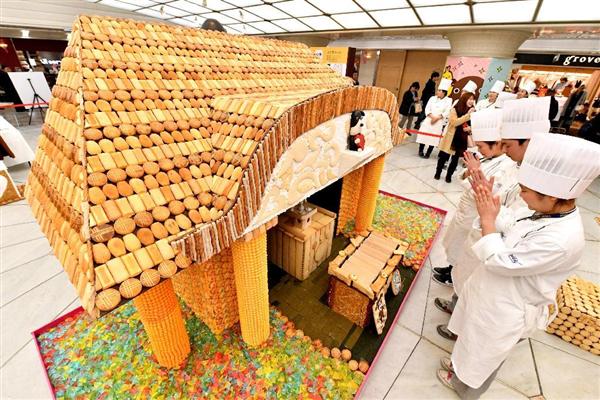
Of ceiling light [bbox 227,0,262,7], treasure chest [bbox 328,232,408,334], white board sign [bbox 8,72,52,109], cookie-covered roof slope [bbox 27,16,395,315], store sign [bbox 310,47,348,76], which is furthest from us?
white board sign [bbox 8,72,52,109]

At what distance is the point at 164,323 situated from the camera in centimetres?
204

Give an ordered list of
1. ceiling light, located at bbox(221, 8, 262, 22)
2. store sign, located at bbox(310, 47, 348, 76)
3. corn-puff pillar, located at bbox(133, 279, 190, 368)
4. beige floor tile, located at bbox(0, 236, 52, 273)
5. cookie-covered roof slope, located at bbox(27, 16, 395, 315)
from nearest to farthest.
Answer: cookie-covered roof slope, located at bbox(27, 16, 395, 315) → corn-puff pillar, located at bbox(133, 279, 190, 368) → beige floor tile, located at bbox(0, 236, 52, 273) → store sign, located at bbox(310, 47, 348, 76) → ceiling light, located at bbox(221, 8, 262, 22)

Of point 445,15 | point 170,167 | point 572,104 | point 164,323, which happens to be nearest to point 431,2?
point 445,15

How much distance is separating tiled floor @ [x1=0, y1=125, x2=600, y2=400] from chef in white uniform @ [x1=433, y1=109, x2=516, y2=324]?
0.33m

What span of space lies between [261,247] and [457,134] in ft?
19.6

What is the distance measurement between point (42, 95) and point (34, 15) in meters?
3.17

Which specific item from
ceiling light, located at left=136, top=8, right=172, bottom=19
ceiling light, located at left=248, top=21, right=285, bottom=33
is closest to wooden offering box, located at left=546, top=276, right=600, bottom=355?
ceiling light, located at left=248, top=21, right=285, bottom=33

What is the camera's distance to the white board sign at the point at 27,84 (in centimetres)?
952

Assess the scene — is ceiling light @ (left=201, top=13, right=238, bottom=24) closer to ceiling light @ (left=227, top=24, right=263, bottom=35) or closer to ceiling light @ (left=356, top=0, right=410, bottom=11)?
ceiling light @ (left=227, top=24, right=263, bottom=35)

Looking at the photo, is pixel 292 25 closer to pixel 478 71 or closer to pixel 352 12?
pixel 352 12

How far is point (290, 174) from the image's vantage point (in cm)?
197

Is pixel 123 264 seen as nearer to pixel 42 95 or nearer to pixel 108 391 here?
pixel 108 391

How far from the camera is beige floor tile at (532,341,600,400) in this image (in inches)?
93.2

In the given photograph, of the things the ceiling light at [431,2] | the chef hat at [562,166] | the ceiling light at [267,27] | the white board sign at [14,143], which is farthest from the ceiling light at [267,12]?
the chef hat at [562,166]
